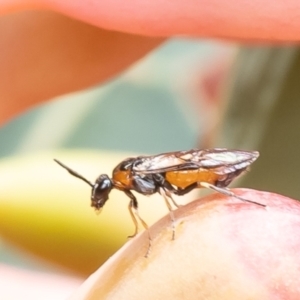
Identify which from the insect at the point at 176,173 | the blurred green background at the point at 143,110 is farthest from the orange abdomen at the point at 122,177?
the blurred green background at the point at 143,110

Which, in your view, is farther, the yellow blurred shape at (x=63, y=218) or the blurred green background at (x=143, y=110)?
the blurred green background at (x=143, y=110)

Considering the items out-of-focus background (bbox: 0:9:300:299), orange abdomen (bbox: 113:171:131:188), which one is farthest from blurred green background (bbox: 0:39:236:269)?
orange abdomen (bbox: 113:171:131:188)

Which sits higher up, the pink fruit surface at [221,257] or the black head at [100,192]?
the black head at [100,192]

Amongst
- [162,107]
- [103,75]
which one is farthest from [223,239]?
[162,107]

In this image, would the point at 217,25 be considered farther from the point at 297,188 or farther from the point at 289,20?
the point at 297,188

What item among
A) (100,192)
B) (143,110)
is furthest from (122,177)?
(143,110)

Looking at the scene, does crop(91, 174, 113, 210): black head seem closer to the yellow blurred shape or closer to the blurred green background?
the yellow blurred shape

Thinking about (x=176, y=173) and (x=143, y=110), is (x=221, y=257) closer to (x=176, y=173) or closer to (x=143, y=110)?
(x=176, y=173)

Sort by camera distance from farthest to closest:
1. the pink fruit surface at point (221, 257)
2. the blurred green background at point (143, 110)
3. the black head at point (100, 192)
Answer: the blurred green background at point (143, 110) → the black head at point (100, 192) → the pink fruit surface at point (221, 257)

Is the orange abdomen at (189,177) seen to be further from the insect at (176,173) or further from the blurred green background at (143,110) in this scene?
the blurred green background at (143,110)
